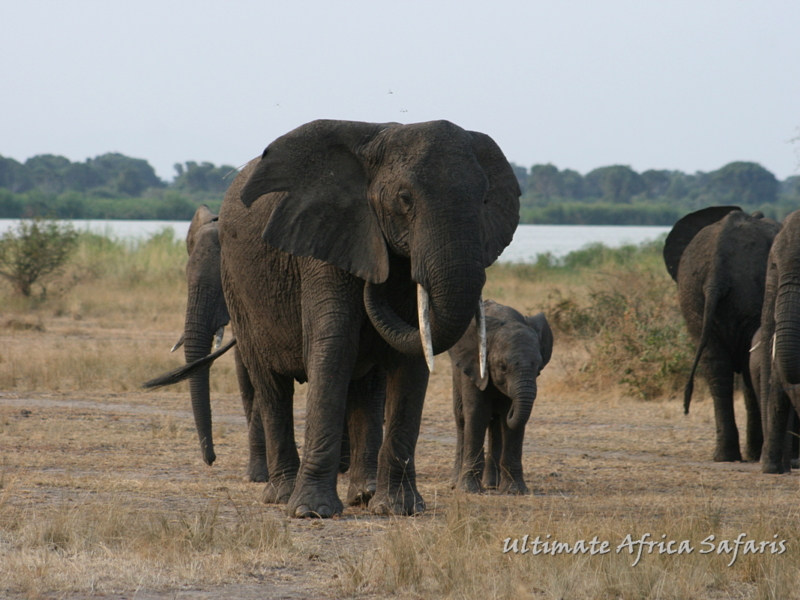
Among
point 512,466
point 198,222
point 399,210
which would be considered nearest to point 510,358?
point 512,466

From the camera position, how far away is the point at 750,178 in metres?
103

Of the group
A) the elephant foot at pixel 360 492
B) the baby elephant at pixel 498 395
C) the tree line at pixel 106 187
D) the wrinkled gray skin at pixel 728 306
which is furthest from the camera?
the tree line at pixel 106 187

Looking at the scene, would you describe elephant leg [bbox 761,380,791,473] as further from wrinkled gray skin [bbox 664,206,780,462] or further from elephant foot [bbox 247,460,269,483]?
elephant foot [bbox 247,460,269,483]

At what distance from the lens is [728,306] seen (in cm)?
1095

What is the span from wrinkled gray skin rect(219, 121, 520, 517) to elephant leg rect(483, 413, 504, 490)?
163cm

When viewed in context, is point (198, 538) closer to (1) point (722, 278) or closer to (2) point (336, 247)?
(2) point (336, 247)

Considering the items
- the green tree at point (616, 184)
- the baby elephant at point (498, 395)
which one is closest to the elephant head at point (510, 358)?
the baby elephant at point (498, 395)

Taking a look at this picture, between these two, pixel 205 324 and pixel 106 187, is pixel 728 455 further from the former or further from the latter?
pixel 106 187

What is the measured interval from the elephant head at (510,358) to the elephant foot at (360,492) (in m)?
1.24

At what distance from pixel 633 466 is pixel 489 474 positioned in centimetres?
170

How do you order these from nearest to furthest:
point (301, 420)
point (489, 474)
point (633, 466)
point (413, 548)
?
point (413, 548)
point (489, 474)
point (633, 466)
point (301, 420)

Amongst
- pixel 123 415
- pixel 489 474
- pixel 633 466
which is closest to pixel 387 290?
pixel 489 474

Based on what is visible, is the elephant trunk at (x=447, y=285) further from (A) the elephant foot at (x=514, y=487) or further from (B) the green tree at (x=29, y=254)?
(B) the green tree at (x=29, y=254)

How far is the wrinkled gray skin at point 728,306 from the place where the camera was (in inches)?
424
